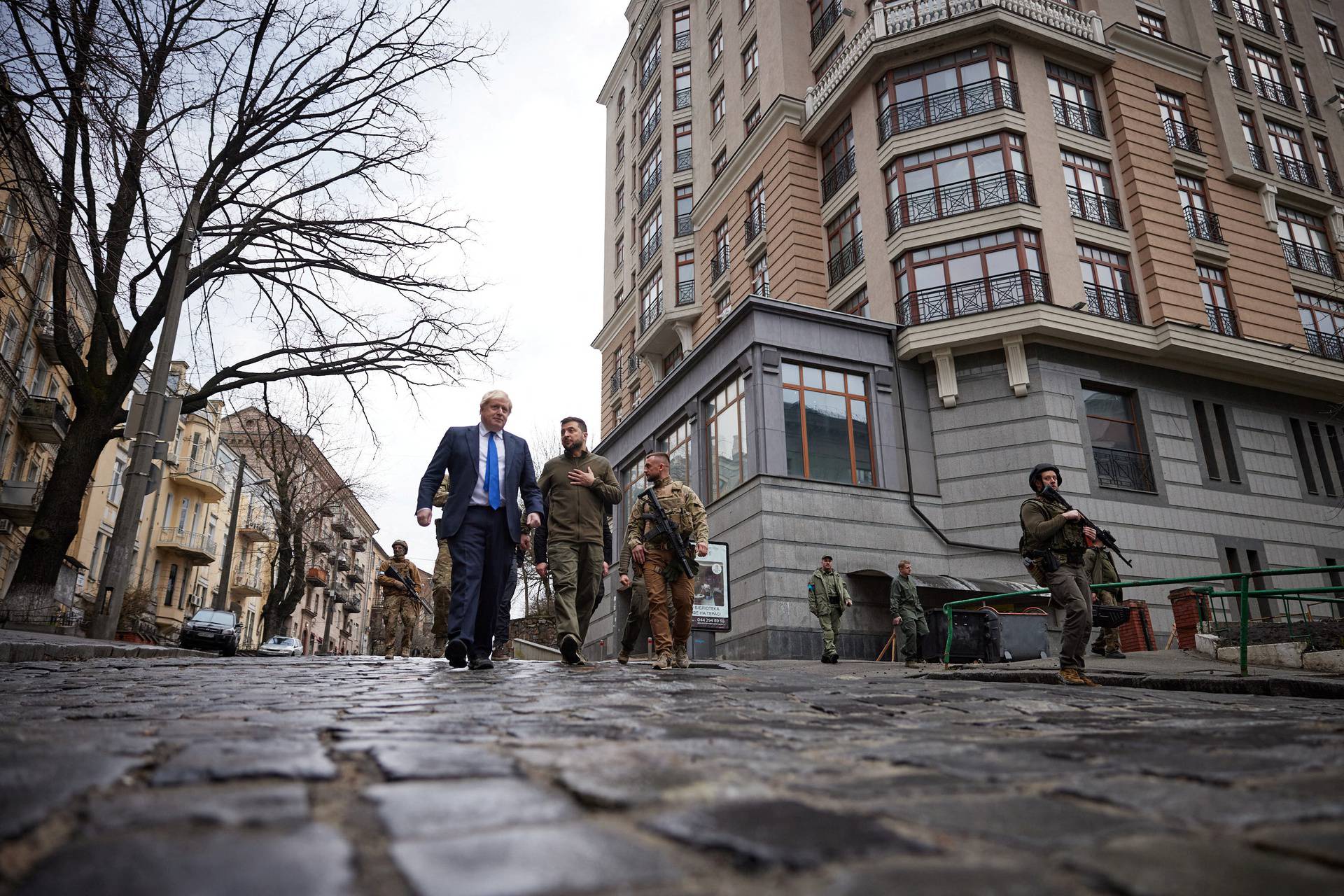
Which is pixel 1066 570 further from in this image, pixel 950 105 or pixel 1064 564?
pixel 950 105

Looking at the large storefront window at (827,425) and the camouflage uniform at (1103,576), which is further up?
the large storefront window at (827,425)

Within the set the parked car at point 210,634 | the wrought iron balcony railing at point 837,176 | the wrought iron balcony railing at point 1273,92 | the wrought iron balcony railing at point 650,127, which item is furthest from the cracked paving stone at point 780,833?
the wrought iron balcony railing at point 650,127

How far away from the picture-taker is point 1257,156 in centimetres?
2725

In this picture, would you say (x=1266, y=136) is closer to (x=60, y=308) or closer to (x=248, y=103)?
(x=248, y=103)

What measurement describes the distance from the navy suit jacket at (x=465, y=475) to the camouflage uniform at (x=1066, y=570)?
14.1ft

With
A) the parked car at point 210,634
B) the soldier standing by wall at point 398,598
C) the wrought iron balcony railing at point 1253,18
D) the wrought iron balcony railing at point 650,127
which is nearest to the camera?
the soldier standing by wall at point 398,598

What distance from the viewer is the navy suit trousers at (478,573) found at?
23.4ft

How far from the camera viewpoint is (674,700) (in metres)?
4.79

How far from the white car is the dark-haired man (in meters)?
24.9

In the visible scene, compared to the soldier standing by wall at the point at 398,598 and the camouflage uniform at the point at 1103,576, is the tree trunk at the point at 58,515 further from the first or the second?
the camouflage uniform at the point at 1103,576

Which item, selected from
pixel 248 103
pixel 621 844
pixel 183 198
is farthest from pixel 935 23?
pixel 621 844

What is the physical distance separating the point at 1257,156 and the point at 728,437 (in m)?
19.4

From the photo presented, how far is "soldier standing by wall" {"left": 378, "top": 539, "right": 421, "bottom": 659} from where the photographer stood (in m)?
14.6

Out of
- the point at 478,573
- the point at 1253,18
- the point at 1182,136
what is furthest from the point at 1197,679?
the point at 1253,18
